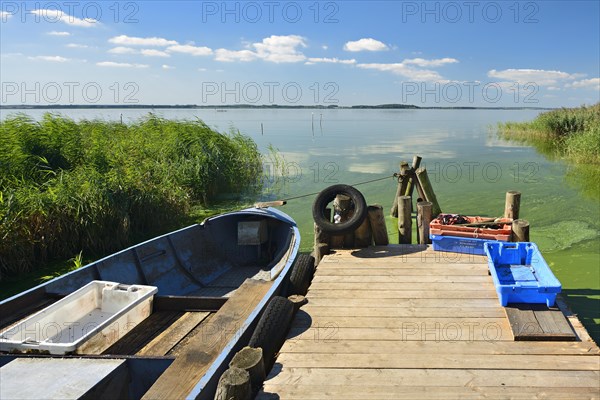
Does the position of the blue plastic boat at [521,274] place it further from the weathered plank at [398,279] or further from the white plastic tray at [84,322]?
the white plastic tray at [84,322]

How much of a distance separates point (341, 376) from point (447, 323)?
1361mm

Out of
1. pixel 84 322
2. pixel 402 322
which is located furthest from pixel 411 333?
pixel 84 322

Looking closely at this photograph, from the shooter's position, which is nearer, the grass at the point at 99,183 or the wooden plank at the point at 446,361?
the wooden plank at the point at 446,361

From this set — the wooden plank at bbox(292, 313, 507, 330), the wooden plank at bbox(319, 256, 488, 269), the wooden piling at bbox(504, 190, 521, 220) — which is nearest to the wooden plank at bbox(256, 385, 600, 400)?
the wooden plank at bbox(292, 313, 507, 330)

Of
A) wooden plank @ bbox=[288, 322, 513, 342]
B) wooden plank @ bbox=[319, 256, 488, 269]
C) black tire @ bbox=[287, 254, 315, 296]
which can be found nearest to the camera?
wooden plank @ bbox=[288, 322, 513, 342]

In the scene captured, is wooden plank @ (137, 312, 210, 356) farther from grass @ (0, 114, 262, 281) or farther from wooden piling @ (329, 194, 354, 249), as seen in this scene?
grass @ (0, 114, 262, 281)

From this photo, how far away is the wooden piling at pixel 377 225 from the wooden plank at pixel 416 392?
3401mm

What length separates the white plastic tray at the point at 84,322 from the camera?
341 cm

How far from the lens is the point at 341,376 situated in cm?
335

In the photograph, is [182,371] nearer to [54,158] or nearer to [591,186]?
[54,158]

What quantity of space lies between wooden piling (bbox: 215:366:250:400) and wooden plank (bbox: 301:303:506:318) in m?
1.54

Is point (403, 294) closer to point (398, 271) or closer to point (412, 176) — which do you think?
point (398, 271)

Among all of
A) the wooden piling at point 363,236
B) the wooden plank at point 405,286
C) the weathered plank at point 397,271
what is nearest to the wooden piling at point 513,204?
the weathered plank at point 397,271

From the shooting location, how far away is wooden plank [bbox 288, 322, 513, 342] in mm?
3873
